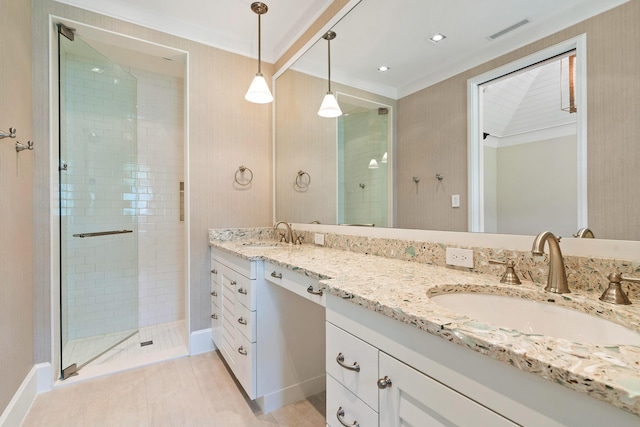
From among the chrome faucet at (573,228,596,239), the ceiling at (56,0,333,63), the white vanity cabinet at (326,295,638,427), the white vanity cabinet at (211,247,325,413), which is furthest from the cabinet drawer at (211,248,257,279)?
the ceiling at (56,0,333,63)

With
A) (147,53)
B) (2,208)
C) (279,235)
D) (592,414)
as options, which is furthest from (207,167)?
(592,414)

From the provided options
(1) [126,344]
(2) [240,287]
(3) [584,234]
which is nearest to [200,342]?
(1) [126,344]

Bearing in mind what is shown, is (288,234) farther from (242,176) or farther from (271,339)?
(271,339)

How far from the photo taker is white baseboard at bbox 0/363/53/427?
1423mm

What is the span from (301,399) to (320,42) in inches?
92.3

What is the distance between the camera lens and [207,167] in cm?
235

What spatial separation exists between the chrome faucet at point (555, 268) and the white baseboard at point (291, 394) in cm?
127

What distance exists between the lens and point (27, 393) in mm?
1629

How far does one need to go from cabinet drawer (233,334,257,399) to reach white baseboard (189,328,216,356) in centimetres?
65

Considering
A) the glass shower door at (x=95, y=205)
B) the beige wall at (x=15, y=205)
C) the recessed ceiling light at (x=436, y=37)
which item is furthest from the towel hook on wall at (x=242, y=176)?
the recessed ceiling light at (x=436, y=37)

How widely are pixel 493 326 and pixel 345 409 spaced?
55cm

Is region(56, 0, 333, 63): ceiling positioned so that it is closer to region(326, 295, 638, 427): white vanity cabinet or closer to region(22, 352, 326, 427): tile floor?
region(326, 295, 638, 427): white vanity cabinet

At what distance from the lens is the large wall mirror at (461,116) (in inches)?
33.9

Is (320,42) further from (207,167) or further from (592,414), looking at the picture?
(592,414)
